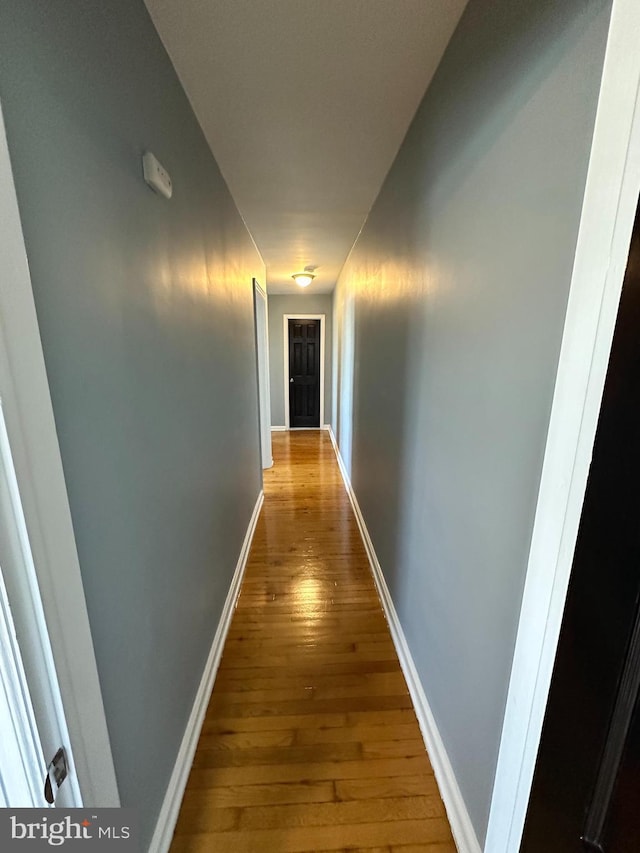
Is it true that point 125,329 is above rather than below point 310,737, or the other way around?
above

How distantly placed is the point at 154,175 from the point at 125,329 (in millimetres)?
487

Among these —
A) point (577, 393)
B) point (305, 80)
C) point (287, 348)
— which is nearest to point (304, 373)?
point (287, 348)

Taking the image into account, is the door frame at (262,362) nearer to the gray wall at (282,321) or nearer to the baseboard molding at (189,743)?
the baseboard molding at (189,743)

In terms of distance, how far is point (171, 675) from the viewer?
1214mm

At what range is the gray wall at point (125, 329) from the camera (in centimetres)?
65

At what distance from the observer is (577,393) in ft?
2.04

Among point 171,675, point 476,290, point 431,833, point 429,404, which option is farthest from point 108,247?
point 431,833

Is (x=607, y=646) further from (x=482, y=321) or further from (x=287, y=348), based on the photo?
(x=287, y=348)

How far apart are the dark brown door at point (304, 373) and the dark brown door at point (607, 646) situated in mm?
6200

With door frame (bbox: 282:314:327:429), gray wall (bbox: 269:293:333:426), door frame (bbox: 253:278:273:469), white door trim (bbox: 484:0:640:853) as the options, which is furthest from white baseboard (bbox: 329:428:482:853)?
door frame (bbox: 282:314:327:429)

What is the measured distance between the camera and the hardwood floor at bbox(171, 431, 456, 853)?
3.78 ft

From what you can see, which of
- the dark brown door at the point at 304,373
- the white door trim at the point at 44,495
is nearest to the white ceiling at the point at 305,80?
the white door trim at the point at 44,495

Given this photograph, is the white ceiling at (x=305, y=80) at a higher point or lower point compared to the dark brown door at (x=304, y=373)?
higher

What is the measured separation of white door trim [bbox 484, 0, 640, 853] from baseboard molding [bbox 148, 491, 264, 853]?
3.10 feet
